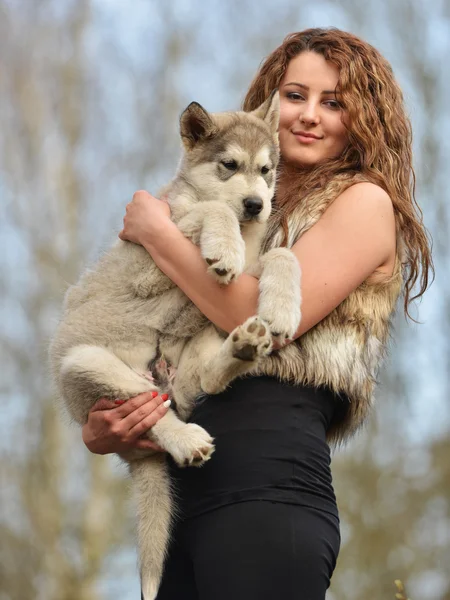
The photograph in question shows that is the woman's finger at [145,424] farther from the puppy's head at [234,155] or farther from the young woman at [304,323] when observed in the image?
the puppy's head at [234,155]

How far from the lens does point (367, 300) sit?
11.7ft

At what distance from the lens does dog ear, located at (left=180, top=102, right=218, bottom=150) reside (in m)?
4.02

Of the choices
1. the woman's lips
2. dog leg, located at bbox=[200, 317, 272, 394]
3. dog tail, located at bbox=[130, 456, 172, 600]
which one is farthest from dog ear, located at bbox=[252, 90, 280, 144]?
dog tail, located at bbox=[130, 456, 172, 600]

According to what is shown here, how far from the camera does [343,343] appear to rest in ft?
11.3

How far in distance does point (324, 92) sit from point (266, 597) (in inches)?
79.6

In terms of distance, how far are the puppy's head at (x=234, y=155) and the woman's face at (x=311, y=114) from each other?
7 centimetres

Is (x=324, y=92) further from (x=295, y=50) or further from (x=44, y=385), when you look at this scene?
(x=44, y=385)

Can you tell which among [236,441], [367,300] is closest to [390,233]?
[367,300]

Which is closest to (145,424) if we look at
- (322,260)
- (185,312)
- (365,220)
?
(185,312)

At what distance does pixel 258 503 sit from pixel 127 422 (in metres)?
0.65

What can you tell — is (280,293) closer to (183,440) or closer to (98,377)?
(183,440)

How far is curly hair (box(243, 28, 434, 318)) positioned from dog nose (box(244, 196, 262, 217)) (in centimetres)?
10

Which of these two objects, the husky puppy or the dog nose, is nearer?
the husky puppy

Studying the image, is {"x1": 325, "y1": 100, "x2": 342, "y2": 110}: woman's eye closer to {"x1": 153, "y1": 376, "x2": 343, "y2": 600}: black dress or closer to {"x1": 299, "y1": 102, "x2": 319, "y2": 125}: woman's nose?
{"x1": 299, "y1": 102, "x2": 319, "y2": 125}: woman's nose
